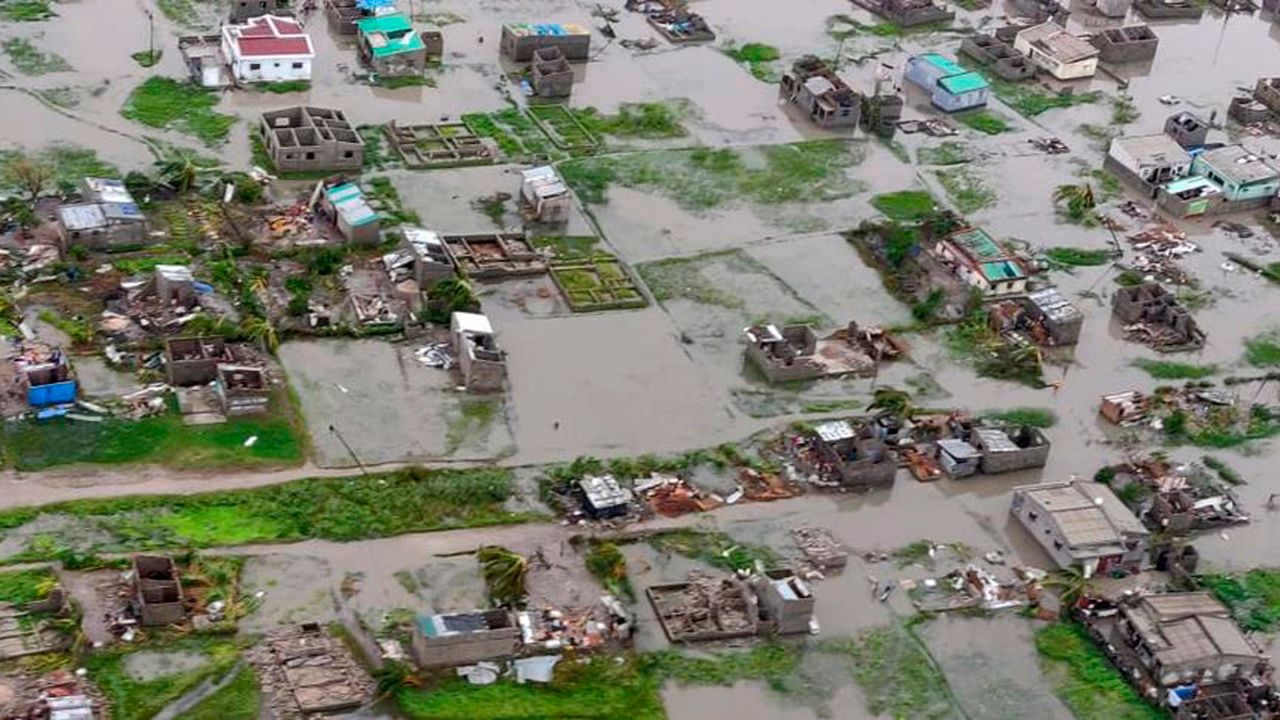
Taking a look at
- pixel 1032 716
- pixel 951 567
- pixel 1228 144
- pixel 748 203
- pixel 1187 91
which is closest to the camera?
pixel 1032 716

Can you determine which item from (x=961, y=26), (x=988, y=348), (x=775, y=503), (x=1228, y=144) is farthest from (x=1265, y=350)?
(x=961, y=26)

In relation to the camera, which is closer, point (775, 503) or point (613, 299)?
point (775, 503)

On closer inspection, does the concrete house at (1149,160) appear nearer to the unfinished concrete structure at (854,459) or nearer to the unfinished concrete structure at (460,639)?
the unfinished concrete structure at (854,459)

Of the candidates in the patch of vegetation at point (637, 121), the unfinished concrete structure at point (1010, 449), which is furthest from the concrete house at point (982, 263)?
the patch of vegetation at point (637, 121)

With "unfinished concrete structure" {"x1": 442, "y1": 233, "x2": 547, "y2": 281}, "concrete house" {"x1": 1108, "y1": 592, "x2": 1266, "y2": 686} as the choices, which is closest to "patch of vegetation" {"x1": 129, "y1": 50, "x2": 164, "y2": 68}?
"unfinished concrete structure" {"x1": 442, "y1": 233, "x2": 547, "y2": 281}

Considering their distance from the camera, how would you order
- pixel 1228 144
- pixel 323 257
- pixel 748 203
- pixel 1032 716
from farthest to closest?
pixel 1228 144, pixel 748 203, pixel 323 257, pixel 1032 716

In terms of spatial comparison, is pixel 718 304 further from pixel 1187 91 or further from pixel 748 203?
pixel 1187 91
